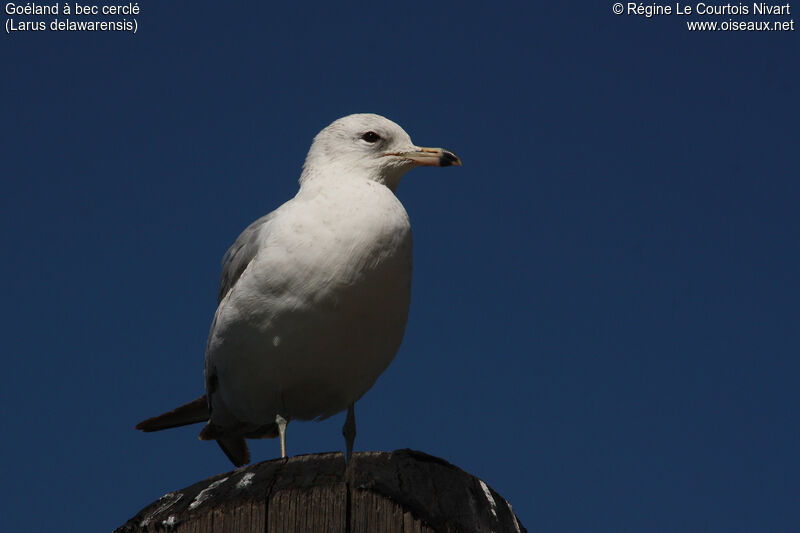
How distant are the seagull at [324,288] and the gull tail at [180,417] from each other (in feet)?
2.42

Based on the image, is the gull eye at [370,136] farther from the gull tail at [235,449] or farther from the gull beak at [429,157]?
the gull tail at [235,449]

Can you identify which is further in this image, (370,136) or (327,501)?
(370,136)

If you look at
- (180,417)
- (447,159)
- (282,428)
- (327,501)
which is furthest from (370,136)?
(327,501)

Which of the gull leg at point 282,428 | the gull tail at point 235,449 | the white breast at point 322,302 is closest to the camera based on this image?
the white breast at point 322,302

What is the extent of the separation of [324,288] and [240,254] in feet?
3.60

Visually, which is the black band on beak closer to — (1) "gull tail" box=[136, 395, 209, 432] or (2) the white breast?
(2) the white breast

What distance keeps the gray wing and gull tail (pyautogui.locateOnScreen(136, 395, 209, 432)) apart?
1.23 metres

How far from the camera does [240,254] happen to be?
6.26 m

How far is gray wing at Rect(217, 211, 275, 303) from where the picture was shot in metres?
6.12

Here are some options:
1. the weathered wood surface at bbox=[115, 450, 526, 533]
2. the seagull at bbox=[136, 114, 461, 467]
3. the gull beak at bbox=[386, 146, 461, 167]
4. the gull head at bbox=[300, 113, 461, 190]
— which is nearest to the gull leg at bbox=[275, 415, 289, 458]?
the seagull at bbox=[136, 114, 461, 467]

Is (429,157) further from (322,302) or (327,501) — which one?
(327,501)

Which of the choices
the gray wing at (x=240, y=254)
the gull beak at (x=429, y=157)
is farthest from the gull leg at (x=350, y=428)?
the gull beak at (x=429, y=157)

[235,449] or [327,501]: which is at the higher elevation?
[327,501]

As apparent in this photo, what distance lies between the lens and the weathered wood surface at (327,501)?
3357mm
